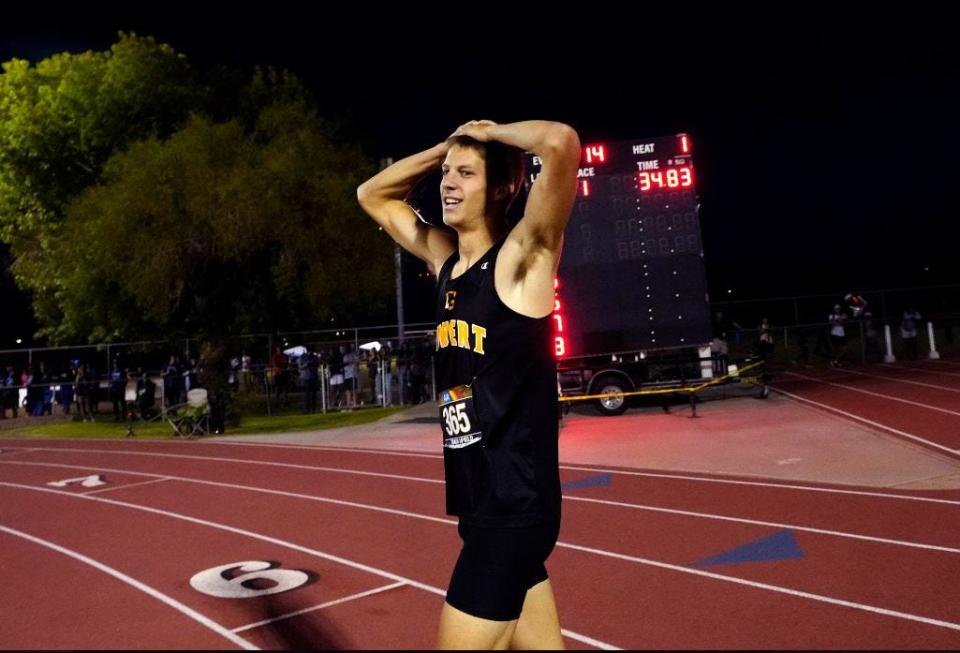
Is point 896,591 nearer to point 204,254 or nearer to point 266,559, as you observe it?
point 266,559

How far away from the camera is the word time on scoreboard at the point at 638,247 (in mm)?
13773

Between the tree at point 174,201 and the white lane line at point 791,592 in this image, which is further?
the tree at point 174,201

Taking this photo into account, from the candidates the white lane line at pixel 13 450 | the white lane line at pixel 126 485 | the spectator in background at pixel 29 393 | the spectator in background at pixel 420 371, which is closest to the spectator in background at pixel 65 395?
the spectator in background at pixel 29 393

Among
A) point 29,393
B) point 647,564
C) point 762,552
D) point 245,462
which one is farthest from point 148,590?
point 29,393

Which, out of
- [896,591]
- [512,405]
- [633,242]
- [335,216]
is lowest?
[896,591]

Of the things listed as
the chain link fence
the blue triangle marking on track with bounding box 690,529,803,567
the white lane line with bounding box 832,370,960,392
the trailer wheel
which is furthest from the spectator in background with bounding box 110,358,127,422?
the blue triangle marking on track with bounding box 690,529,803,567

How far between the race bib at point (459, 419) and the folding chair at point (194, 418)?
15.4 metres

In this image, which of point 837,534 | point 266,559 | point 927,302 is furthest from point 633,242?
point 927,302

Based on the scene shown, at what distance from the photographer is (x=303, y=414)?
20781 millimetres

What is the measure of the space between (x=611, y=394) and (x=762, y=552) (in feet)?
28.4

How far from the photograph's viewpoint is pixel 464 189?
230 cm

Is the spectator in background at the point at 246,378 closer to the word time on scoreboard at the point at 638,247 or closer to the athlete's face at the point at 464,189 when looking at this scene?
the word time on scoreboard at the point at 638,247

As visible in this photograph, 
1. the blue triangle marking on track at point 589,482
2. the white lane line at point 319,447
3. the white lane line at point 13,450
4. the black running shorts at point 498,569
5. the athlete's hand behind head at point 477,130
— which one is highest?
the athlete's hand behind head at point 477,130

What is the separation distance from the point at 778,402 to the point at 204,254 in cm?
1210
